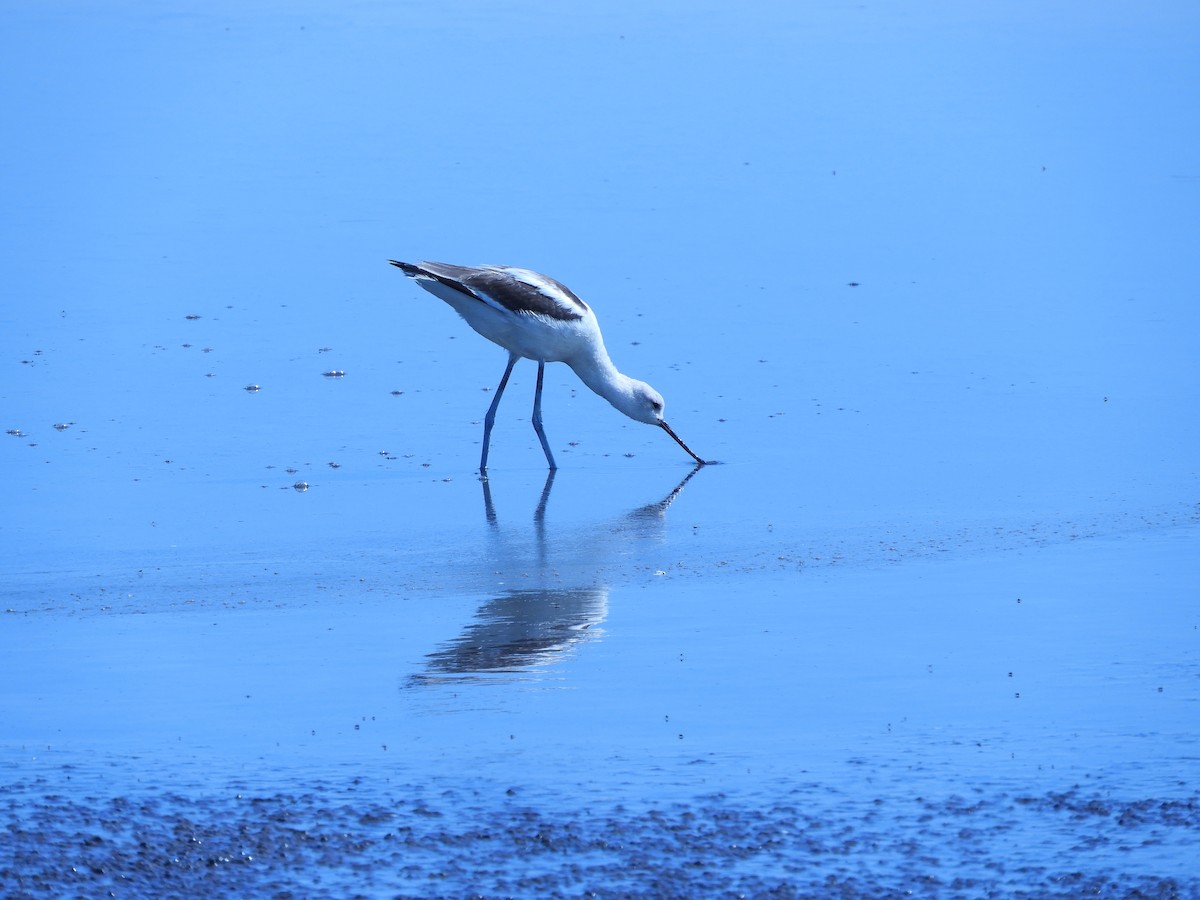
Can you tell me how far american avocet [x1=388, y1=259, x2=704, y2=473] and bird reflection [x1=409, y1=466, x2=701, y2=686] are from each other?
2.86m

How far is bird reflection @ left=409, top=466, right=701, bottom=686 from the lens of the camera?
7.34 meters

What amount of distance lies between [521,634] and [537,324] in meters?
4.37

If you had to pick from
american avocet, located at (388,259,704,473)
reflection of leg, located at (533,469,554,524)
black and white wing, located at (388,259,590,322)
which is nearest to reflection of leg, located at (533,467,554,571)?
reflection of leg, located at (533,469,554,524)

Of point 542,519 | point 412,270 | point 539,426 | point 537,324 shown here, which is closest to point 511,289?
point 537,324

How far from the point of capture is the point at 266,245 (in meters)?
17.4

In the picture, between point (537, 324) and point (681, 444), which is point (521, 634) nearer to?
point (681, 444)

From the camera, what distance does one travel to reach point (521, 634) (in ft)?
25.8

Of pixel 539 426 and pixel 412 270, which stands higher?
pixel 412 270

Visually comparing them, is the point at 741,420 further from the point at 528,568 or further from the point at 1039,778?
the point at 1039,778

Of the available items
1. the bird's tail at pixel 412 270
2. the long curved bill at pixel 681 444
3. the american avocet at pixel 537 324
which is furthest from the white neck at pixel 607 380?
the bird's tail at pixel 412 270

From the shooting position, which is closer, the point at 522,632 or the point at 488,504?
the point at 522,632

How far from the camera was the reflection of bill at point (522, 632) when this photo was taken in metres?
7.42

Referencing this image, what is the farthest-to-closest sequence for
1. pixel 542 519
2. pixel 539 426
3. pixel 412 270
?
pixel 412 270 → pixel 539 426 → pixel 542 519

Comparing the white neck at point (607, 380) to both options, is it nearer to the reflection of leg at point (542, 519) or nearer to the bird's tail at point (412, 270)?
the reflection of leg at point (542, 519)
